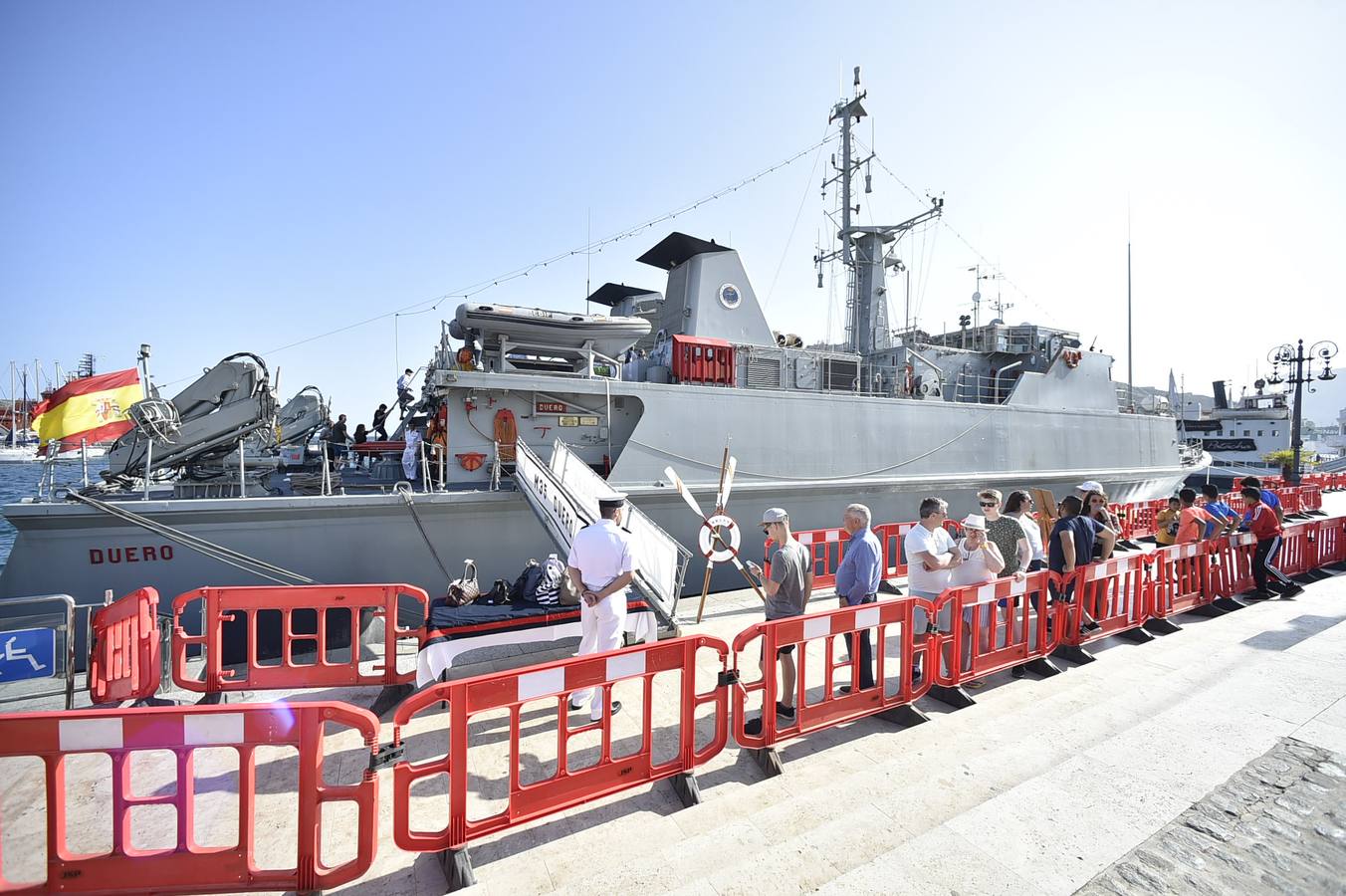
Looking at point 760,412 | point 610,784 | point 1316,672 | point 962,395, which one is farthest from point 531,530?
point 962,395

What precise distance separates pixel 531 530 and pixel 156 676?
4487mm

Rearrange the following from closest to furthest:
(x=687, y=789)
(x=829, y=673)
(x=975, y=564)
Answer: (x=687, y=789)
(x=829, y=673)
(x=975, y=564)

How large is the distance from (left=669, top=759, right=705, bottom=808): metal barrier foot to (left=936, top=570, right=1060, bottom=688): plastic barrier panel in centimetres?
230

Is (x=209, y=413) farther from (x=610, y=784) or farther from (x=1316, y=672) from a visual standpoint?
(x=1316, y=672)

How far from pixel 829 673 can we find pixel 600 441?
251 inches

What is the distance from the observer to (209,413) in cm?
816

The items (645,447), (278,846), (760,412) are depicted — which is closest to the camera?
(278,846)

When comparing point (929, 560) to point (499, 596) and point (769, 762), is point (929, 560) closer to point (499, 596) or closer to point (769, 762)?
point (769, 762)

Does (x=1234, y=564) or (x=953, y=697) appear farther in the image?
(x=1234, y=564)

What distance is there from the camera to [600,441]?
9672mm

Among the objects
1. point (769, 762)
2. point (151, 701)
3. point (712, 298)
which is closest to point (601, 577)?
point (769, 762)

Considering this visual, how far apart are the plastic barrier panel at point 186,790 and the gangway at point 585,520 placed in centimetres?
307

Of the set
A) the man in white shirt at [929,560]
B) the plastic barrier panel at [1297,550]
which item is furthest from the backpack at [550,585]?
the plastic barrier panel at [1297,550]

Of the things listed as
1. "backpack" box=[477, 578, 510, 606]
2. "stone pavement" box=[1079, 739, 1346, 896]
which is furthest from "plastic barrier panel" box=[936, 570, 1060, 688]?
"backpack" box=[477, 578, 510, 606]
